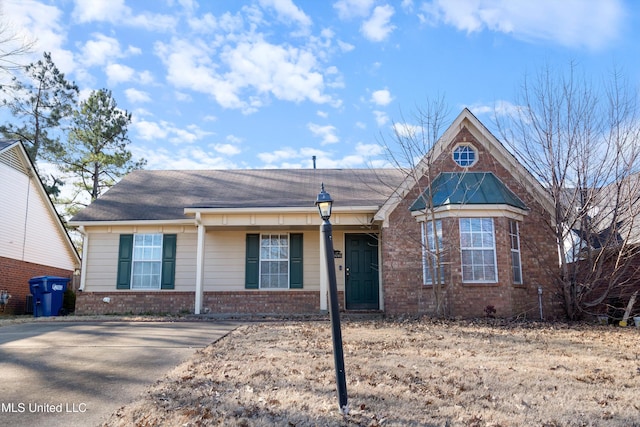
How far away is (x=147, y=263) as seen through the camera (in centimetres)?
1373

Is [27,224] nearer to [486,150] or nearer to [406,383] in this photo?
[486,150]

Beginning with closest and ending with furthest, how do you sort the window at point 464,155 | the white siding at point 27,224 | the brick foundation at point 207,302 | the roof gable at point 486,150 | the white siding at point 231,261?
1. the roof gable at point 486,150
2. the window at point 464,155
3. the brick foundation at point 207,302
4. the white siding at point 231,261
5. the white siding at point 27,224

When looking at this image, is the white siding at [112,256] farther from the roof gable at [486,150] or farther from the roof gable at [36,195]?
the roof gable at [486,150]

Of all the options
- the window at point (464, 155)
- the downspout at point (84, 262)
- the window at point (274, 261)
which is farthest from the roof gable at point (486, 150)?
the downspout at point (84, 262)

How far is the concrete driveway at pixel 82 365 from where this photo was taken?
4336 millimetres

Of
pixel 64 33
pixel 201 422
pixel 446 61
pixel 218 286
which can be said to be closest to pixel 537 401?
pixel 201 422

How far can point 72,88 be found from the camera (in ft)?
92.1

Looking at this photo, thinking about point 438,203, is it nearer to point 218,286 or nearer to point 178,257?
point 218,286

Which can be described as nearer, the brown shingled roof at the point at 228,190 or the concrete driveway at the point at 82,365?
the concrete driveway at the point at 82,365

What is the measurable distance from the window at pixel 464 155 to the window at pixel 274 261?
4.83m

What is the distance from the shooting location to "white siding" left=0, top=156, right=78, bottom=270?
1570 centimetres

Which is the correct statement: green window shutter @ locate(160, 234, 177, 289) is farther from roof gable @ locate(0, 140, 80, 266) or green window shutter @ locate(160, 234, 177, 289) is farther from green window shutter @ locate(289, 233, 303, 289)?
roof gable @ locate(0, 140, 80, 266)

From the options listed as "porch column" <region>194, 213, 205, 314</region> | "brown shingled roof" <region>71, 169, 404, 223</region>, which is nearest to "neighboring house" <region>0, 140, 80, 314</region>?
"brown shingled roof" <region>71, 169, 404, 223</region>

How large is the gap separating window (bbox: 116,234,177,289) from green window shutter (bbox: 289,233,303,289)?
10.9 ft
